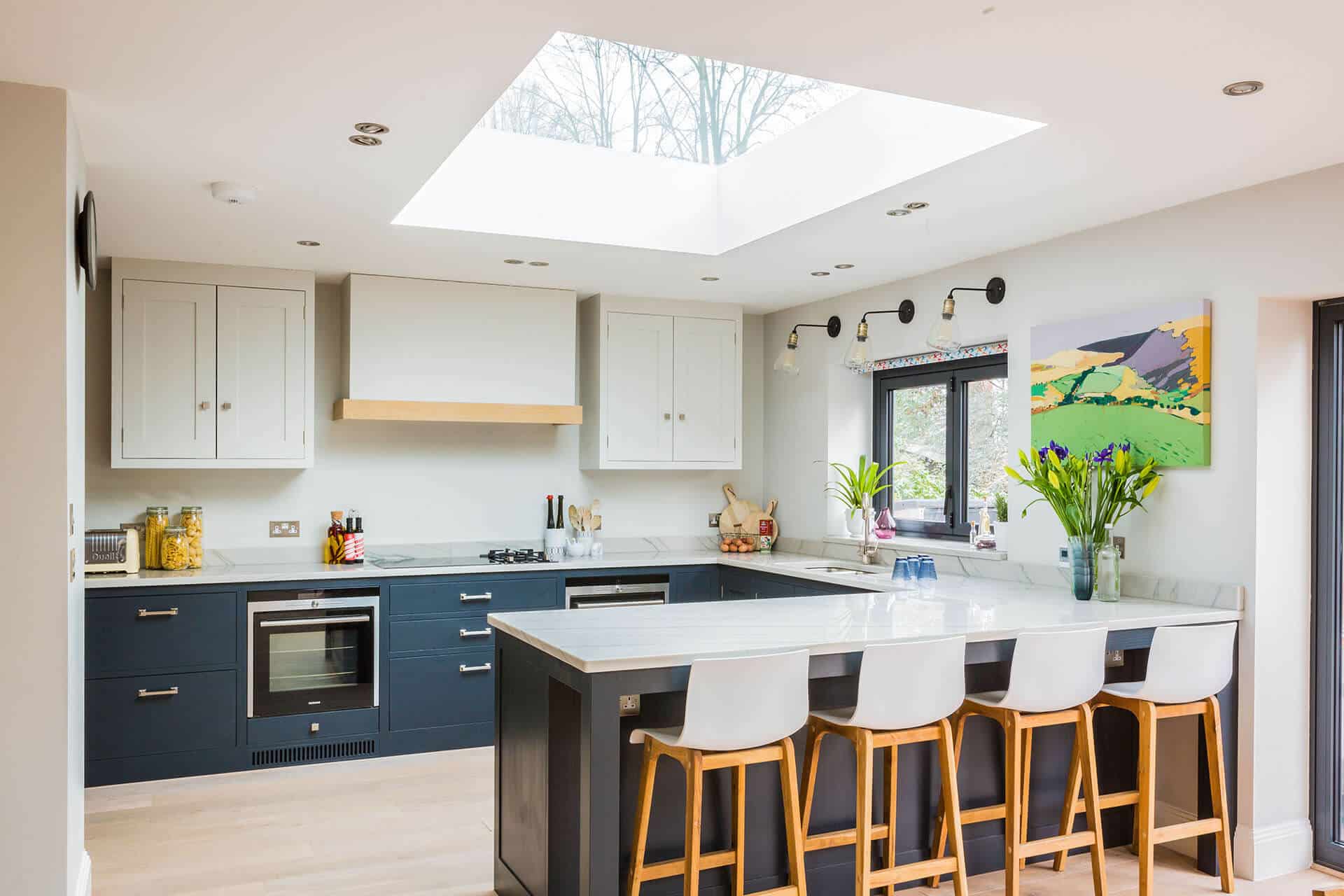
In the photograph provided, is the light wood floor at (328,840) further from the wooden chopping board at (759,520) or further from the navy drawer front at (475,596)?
the wooden chopping board at (759,520)

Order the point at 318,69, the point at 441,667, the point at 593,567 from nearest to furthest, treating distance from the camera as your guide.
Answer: the point at 318,69
the point at 441,667
the point at 593,567

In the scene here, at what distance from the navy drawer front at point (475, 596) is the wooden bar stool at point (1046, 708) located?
8.27 feet

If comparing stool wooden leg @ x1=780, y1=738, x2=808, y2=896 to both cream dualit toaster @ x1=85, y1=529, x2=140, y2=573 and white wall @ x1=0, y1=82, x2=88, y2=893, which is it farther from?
cream dualit toaster @ x1=85, y1=529, x2=140, y2=573

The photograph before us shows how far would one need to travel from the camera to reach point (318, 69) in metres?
2.47

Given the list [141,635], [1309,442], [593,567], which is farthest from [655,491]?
[1309,442]

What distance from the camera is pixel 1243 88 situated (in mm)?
2535

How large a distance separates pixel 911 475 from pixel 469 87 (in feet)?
11.6

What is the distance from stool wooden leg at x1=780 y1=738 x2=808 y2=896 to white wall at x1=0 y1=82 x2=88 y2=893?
6.14 ft

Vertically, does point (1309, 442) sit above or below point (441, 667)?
above

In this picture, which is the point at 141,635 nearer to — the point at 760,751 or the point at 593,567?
the point at 593,567

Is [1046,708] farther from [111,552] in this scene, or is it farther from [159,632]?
[111,552]

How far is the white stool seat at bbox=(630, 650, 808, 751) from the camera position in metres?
2.51

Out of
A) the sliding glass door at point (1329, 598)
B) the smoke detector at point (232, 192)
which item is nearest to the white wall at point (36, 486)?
the smoke detector at point (232, 192)

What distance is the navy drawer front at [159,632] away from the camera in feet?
14.2
